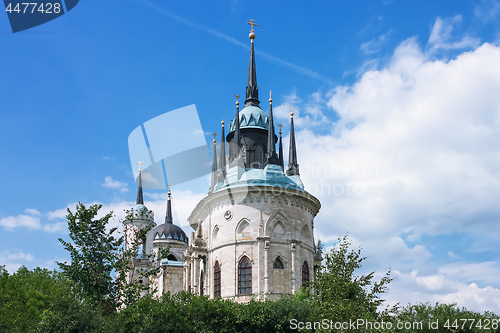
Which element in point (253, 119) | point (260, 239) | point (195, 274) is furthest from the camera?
point (253, 119)

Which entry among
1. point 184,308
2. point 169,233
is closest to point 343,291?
point 184,308

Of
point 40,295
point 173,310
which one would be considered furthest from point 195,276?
point 173,310

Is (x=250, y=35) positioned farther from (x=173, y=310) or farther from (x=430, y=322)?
(x=430, y=322)

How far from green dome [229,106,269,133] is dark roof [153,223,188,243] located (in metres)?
24.1

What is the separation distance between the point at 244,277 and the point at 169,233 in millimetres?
28906

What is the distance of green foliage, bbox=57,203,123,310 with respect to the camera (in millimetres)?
25297

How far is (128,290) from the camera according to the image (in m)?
25.3

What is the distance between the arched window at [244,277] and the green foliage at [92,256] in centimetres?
1221

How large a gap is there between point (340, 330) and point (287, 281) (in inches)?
639

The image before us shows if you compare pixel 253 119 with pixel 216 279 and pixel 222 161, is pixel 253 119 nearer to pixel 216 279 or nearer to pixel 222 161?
pixel 222 161

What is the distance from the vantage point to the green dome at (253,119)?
43.7m

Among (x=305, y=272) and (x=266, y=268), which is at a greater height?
(x=266, y=268)

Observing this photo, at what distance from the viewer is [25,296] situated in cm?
3366

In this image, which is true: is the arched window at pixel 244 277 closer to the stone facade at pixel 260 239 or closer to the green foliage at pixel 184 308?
the stone facade at pixel 260 239
